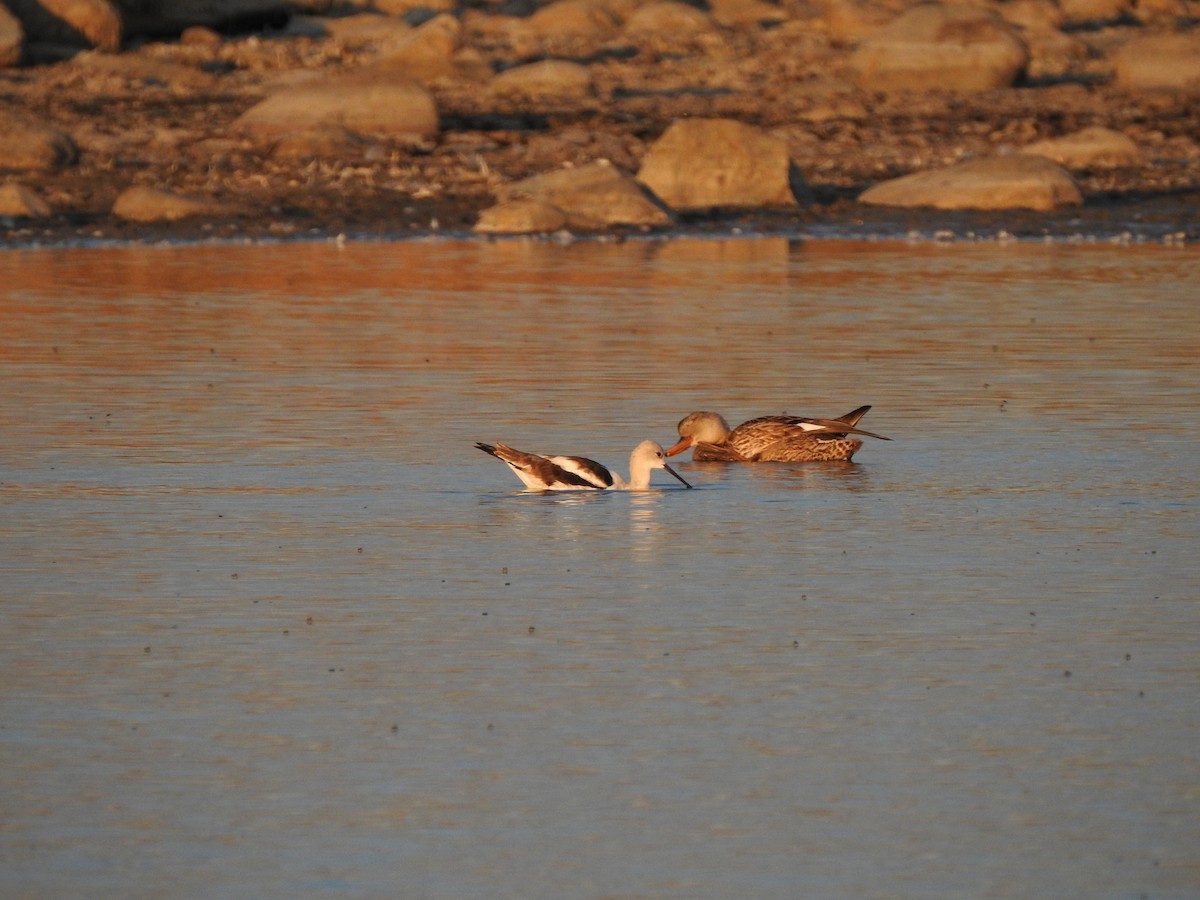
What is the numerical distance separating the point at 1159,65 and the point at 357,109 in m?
15.4

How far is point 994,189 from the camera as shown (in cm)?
3095

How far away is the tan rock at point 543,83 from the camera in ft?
131

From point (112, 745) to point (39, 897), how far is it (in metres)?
1.34

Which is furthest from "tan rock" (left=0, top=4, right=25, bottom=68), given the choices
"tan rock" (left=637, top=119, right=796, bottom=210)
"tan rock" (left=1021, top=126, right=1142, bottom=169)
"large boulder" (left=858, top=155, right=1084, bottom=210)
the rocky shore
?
"tan rock" (left=1021, top=126, right=1142, bottom=169)

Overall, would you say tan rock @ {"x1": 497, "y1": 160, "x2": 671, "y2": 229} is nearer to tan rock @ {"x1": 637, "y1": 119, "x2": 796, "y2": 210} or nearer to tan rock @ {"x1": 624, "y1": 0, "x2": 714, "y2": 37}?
tan rock @ {"x1": 637, "y1": 119, "x2": 796, "y2": 210}

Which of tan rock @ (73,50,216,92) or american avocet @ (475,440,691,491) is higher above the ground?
tan rock @ (73,50,216,92)

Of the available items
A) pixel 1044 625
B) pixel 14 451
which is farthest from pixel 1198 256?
pixel 1044 625

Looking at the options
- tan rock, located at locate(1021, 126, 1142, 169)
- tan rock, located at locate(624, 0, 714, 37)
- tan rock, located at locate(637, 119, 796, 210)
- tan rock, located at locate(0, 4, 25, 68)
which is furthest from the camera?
tan rock, located at locate(624, 0, 714, 37)

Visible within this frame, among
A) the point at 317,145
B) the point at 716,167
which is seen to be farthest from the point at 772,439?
the point at 317,145

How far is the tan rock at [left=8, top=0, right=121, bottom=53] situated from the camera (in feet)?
144

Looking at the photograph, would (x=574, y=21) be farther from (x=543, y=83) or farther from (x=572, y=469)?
(x=572, y=469)

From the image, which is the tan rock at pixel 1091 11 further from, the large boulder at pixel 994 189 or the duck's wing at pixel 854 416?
the duck's wing at pixel 854 416

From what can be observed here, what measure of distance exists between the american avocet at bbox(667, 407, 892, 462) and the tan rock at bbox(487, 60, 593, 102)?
26.3 meters

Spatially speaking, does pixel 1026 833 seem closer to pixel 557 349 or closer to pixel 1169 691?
pixel 1169 691
